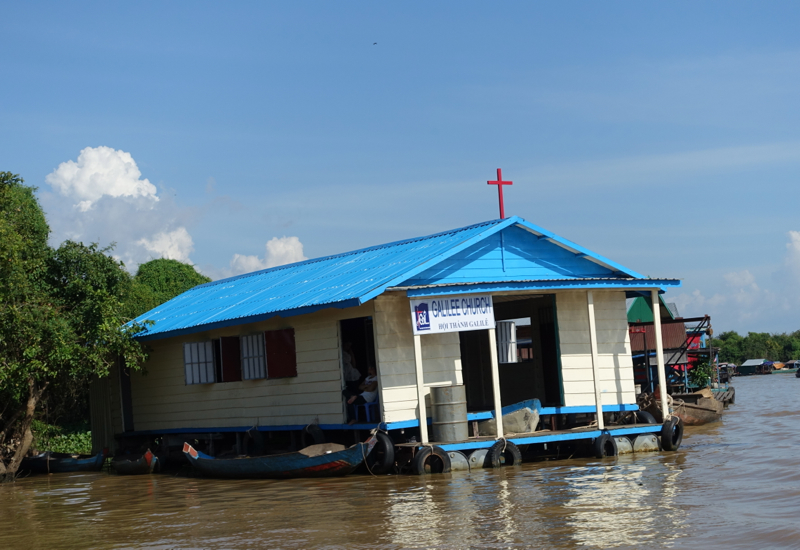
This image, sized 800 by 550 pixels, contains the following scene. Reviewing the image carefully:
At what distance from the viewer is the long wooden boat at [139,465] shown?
18.9 meters

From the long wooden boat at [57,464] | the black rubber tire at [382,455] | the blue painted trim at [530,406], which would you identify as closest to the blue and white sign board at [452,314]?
the blue painted trim at [530,406]

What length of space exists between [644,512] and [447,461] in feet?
16.0

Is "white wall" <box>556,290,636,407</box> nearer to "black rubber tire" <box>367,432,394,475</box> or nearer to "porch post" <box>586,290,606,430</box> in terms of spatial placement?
"porch post" <box>586,290,606,430</box>

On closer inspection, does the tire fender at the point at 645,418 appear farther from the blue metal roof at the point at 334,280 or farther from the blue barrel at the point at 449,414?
the blue barrel at the point at 449,414

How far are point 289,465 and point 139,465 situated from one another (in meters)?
5.59

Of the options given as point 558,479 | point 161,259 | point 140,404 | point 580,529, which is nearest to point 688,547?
point 580,529

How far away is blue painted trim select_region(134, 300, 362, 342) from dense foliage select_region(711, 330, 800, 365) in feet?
360

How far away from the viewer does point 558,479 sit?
12898 mm

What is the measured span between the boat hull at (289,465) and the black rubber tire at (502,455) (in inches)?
80.7

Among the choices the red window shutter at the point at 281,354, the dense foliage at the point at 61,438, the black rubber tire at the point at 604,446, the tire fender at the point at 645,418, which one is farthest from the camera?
the dense foliage at the point at 61,438

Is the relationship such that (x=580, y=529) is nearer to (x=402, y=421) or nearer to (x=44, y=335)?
(x=402, y=421)

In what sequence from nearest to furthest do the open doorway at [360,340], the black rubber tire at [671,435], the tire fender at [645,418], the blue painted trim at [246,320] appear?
the blue painted trim at [246,320] < the black rubber tire at [671,435] < the tire fender at [645,418] < the open doorway at [360,340]

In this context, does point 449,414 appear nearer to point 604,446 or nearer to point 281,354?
point 604,446

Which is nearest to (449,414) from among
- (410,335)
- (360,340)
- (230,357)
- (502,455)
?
(502,455)
